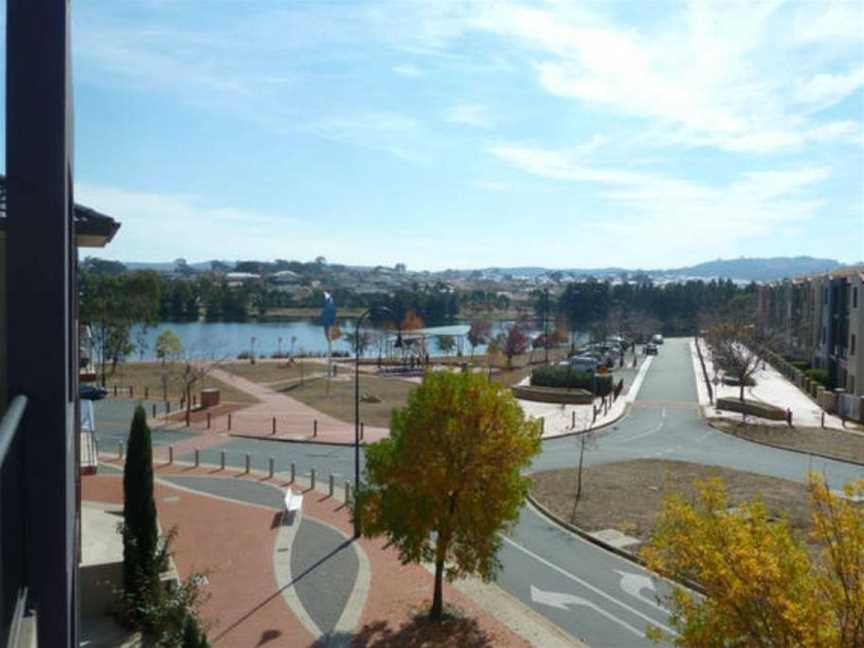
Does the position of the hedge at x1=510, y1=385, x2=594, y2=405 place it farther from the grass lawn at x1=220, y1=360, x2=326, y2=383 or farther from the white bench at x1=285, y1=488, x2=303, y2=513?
the white bench at x1=285, y1=488, x2=303, y2=513

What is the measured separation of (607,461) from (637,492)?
5.13 metres

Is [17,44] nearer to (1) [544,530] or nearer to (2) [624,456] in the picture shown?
(1) [544,530]

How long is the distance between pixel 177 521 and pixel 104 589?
21.4 ft

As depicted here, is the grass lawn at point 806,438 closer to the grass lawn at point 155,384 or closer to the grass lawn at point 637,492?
the grass lawn at point 637,492

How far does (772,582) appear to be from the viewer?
8273mm

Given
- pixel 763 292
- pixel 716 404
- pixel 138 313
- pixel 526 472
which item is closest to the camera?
pixel 526 472

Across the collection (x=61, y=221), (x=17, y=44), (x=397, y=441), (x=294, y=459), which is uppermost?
(x=17, y=44)

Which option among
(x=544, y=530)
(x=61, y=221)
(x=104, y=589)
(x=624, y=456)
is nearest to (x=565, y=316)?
(x=624, y=456)

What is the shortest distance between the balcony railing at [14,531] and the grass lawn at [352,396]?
35209mm

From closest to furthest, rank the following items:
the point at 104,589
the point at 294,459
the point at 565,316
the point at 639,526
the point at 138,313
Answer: the point at 104,589 < the point at 639,526 < the point at 294,459 < the point at 138,313 < the point at 565,316

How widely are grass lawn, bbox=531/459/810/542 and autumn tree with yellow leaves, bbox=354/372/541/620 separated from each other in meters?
6.88

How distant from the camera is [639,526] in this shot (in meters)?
21.8

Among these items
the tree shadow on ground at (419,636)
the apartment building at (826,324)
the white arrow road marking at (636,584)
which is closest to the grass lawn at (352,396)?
the white arrow road marking at (636,584)

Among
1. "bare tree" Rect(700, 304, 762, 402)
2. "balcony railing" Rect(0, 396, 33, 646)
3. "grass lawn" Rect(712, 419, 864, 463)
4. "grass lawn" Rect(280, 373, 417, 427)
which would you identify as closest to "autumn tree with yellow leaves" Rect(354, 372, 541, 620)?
"balcony railing" Rect(0, 396, 33, 646)
